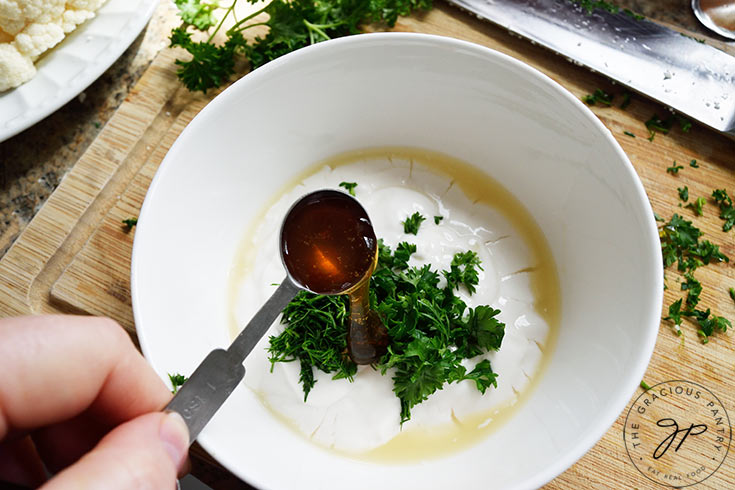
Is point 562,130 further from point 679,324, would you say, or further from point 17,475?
point 17,475

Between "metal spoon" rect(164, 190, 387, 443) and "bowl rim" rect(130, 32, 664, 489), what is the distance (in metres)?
0.09

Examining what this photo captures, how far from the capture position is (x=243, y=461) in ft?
3.34

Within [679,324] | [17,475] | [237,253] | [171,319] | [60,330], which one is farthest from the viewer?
[237,253]

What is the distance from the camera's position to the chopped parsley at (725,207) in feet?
4.44

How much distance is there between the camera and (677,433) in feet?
3.97

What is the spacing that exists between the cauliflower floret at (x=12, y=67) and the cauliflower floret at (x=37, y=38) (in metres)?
0.02

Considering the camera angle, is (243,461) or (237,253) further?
(237,253)

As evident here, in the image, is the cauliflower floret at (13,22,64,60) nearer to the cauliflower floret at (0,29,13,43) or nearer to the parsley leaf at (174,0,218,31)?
the cauliflower floret at (0,29,13,43)

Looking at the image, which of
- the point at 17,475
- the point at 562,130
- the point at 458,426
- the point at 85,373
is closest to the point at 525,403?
the point at 458,426

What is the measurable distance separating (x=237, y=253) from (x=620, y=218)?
→ 0.88m

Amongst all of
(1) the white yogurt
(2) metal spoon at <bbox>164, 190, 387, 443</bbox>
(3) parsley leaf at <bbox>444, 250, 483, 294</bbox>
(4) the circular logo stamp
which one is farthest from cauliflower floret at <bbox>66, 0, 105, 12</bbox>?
(4) the circular logo stamp

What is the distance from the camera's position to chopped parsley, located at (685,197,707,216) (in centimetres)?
137

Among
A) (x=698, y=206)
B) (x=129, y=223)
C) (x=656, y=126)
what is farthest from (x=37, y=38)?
(x=698, y=206)

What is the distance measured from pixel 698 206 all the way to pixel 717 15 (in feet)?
2.05
